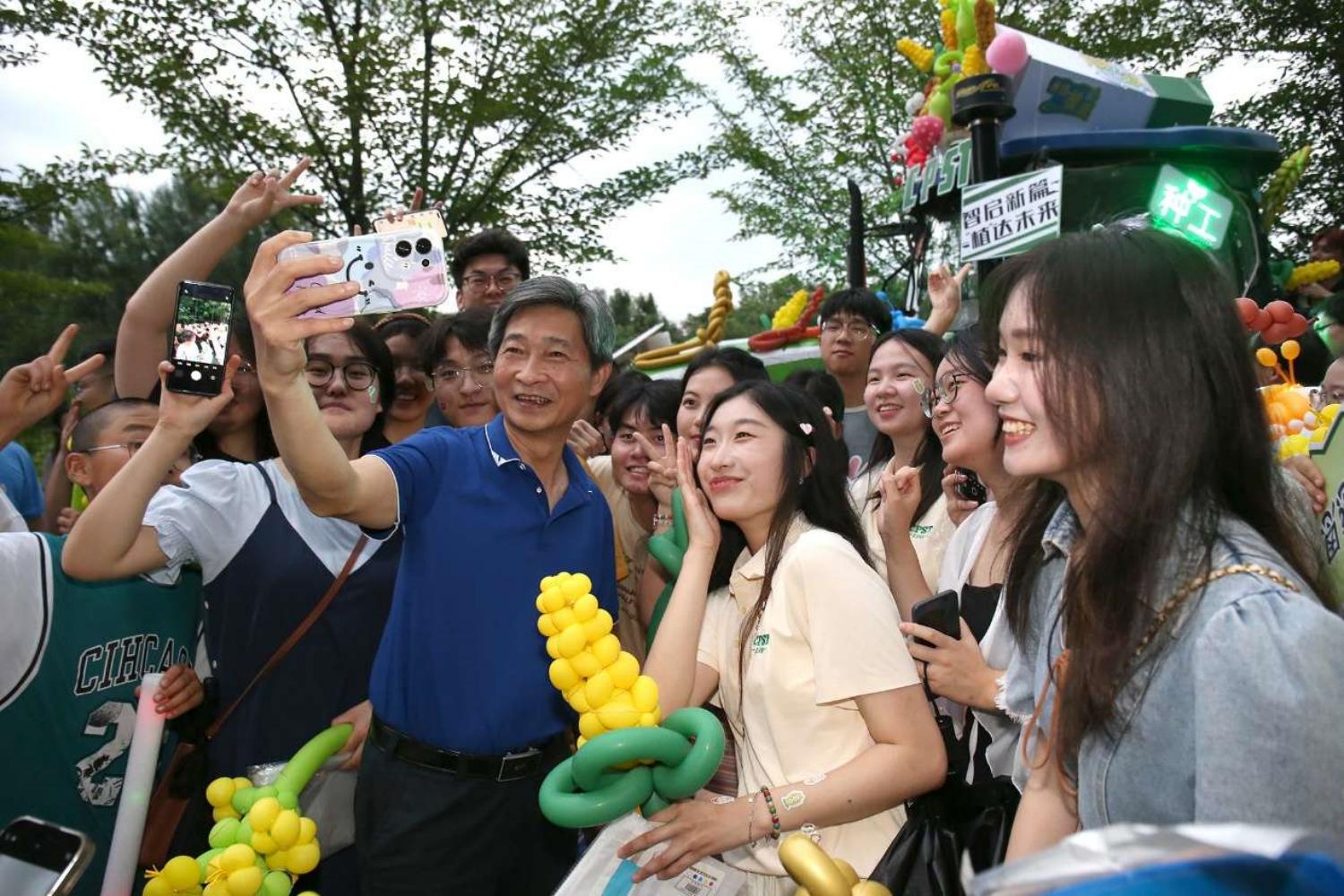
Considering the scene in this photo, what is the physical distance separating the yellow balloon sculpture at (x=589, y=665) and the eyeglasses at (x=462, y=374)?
6.24ft

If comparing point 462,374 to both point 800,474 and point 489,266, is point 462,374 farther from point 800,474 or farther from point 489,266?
point 800,474

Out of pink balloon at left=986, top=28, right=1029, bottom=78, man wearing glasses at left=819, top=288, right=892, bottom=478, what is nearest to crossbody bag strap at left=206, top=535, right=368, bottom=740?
man wearing glasses at left=819, top=288, right=892, bottom=478

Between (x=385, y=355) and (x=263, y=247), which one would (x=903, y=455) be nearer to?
(x=385, y=355)

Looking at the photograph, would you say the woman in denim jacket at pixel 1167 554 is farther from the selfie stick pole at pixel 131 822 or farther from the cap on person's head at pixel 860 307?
the cap on person's head at pixel 860 307

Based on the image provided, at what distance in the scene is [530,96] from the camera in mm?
9859

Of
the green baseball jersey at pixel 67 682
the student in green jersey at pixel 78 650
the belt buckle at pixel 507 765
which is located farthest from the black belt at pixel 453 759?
the green baseball jersey at pixel 67 682

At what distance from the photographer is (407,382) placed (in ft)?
12.3

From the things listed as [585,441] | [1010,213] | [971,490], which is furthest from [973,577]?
[1010,213]

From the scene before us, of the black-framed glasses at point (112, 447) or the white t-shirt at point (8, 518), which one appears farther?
the white t-shirt at point (8, 518)

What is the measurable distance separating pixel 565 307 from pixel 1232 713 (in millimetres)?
1913

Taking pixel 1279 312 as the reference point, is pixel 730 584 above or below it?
below

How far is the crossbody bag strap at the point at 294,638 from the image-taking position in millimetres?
2459

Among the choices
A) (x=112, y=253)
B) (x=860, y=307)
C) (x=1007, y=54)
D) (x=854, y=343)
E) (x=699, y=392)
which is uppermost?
(x=112, y=253)

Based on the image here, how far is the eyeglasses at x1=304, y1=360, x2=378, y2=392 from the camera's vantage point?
284 centimetres
